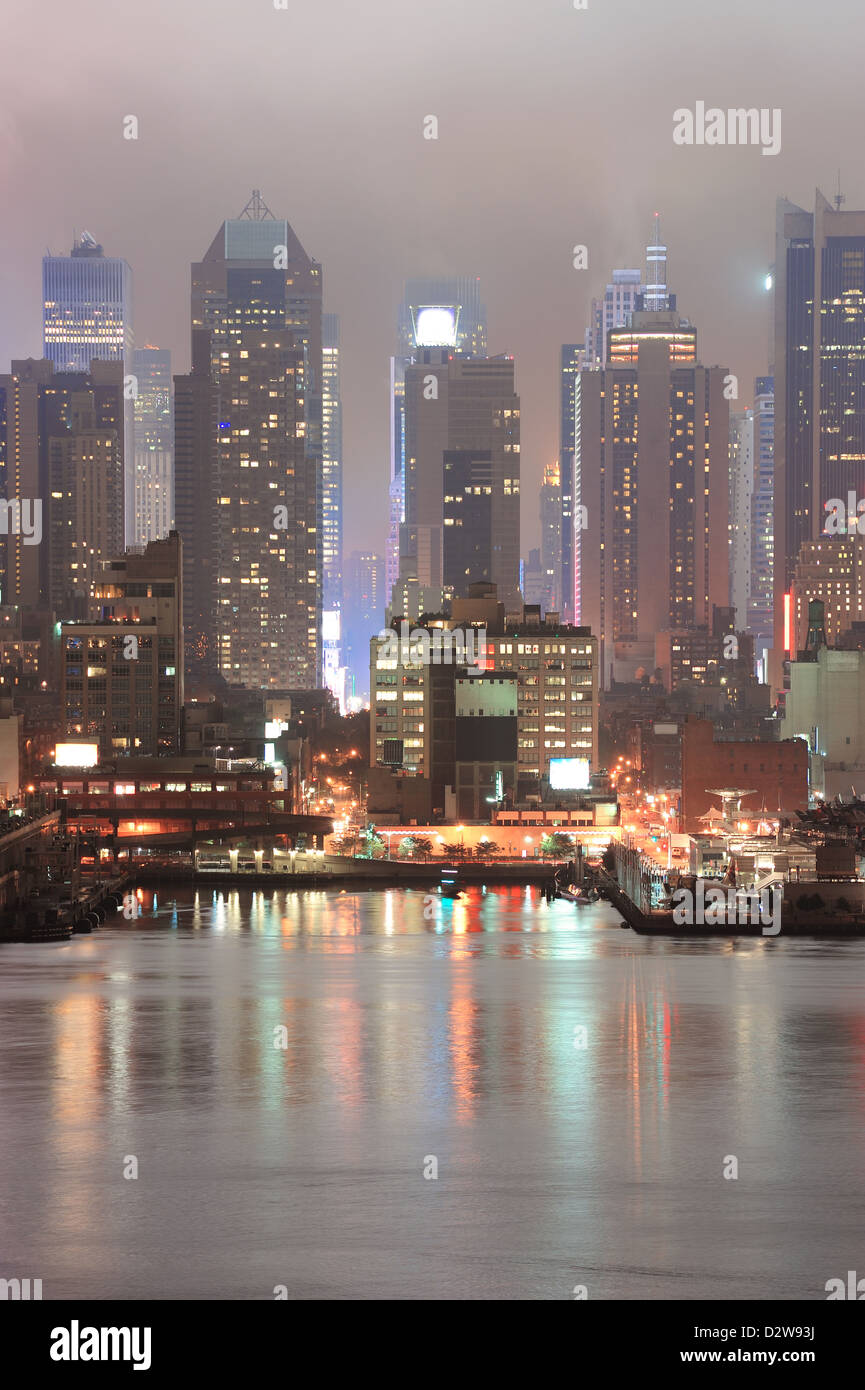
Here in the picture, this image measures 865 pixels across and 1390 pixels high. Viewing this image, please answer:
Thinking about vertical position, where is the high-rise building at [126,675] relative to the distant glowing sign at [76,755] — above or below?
above

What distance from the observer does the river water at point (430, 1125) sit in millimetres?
28688

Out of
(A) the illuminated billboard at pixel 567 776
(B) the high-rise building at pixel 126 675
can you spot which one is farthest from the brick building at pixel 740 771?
(B) the high-rise building at pixel 126 675

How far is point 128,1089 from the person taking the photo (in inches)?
1572

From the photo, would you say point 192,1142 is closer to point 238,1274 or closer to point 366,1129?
point 366,1129

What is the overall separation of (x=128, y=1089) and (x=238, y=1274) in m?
12.3

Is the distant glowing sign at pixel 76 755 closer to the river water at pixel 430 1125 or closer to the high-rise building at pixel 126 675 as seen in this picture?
the high-rise building at pixel 126 675

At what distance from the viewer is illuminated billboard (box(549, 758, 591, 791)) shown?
110 meters

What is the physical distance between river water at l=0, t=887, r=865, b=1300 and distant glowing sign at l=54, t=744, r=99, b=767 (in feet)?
139

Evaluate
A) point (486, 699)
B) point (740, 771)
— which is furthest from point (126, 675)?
point (740, 771)

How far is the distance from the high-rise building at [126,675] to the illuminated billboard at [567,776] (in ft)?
74.7

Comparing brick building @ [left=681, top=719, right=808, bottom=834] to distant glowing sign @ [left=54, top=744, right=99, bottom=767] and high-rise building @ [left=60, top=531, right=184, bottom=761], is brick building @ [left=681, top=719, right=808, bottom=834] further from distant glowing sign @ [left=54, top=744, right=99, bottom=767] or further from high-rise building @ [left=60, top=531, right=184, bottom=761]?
distant glowing sign @ [left=54, top=744, right=99, bottom=767]

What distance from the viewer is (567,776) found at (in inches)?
4323

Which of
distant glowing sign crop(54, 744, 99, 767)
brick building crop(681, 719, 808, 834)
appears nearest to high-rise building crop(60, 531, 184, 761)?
distant glowing sign crop(54, 744, 99, 767)
